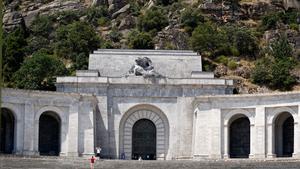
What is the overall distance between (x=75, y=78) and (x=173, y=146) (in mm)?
7523

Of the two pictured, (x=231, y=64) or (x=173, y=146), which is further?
(x=231, y=64)

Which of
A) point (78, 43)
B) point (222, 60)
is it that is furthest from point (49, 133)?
point (222, 60)

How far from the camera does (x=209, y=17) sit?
8244cm

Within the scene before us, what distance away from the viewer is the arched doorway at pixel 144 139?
4772 centimetres

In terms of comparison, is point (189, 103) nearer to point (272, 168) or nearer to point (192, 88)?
point (192, 88)

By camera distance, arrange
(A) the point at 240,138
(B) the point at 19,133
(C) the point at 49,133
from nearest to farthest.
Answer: (B) the point at 19,133 < (C) the point at 49,133 < (A) the point at 240,138

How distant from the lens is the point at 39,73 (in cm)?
6184

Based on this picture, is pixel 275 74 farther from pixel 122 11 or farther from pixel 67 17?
pixel 67 17

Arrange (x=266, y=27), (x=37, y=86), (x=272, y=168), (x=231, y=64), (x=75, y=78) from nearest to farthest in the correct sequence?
(x=272, y=168), (x=75, y=78), (x=37, y=86), (x=231, y=64), (x=266, y=27)

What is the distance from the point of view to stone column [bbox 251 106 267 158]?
44.8 metres

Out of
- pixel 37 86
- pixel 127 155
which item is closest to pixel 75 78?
pixel 127 155

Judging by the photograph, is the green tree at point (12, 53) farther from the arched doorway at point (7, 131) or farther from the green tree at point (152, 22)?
the arched doorway at point (7, 131)

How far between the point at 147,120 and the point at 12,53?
89.9ft

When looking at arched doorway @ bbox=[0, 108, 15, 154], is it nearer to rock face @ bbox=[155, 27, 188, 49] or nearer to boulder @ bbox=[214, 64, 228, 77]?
boulder @ bbox=[214, 64, 228, 77]
